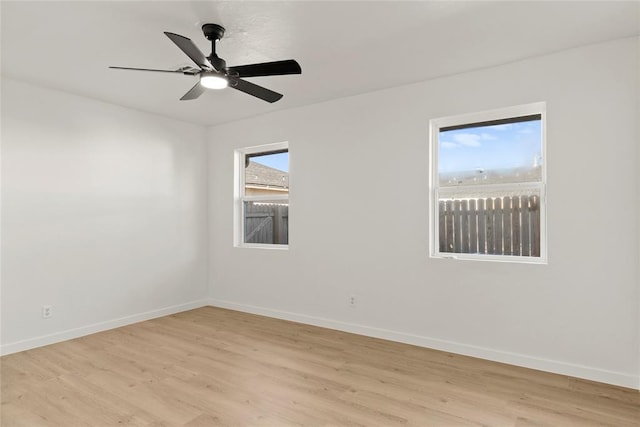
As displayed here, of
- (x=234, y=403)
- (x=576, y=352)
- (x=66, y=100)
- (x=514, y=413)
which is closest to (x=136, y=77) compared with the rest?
(x=66, y=100)

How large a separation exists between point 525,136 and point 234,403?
126 inches

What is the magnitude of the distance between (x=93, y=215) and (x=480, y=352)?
4.19 metres

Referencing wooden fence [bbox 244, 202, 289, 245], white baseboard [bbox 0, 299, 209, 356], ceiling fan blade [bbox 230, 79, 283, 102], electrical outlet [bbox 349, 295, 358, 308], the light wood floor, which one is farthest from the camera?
wooden fence [bbox 244, 202, 289, 245]

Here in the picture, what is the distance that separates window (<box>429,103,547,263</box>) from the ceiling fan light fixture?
6.82 feet

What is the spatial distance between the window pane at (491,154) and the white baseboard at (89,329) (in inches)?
146

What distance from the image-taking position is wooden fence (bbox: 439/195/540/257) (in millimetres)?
3221

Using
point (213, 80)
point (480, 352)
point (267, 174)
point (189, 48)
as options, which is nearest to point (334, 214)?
point (267, 174)

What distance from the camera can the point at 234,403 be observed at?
249 cm

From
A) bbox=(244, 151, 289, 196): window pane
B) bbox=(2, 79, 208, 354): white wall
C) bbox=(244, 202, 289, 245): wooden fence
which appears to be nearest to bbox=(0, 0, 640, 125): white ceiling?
bbox=(2, 79, 208, 354): white wall

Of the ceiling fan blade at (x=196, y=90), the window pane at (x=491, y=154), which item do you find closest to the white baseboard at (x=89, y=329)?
the ceiling fan blade at (x=196, y=90)

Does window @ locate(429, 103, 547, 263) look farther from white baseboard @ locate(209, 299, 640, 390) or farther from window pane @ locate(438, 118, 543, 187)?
white baseboard @ locate(209, 299, 640, 390)

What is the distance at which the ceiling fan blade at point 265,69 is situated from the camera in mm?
2402

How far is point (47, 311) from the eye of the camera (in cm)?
366

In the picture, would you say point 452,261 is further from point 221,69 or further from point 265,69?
point 221,69
